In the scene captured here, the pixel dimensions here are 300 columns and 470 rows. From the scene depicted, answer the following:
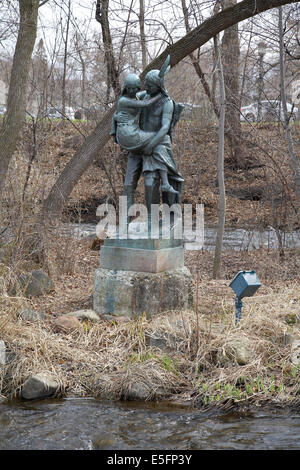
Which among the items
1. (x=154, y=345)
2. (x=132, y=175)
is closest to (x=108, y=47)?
(x=132, y=175)

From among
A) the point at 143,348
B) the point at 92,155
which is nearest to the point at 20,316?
the point at 143,348

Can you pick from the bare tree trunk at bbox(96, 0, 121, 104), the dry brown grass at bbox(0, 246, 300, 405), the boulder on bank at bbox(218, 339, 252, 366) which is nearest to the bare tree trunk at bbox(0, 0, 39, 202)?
the bare tree trunk at bbox(96, 0, 121, 104)

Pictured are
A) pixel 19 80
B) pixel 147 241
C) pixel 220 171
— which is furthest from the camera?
pixel 220 171

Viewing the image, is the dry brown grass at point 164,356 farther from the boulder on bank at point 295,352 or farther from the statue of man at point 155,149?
the statue of man at point 155,149

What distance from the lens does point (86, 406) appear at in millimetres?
5242

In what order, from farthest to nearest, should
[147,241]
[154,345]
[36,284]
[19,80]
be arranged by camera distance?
[19,80] < [36,284] < [147,241] < [154,345]

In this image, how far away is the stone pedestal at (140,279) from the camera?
6.88m

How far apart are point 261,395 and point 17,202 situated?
499 cm

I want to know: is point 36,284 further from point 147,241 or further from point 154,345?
point 154,345

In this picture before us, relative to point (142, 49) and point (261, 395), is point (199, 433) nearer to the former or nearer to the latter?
point (261, 395)

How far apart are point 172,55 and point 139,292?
5.48 m

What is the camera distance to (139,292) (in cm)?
689
